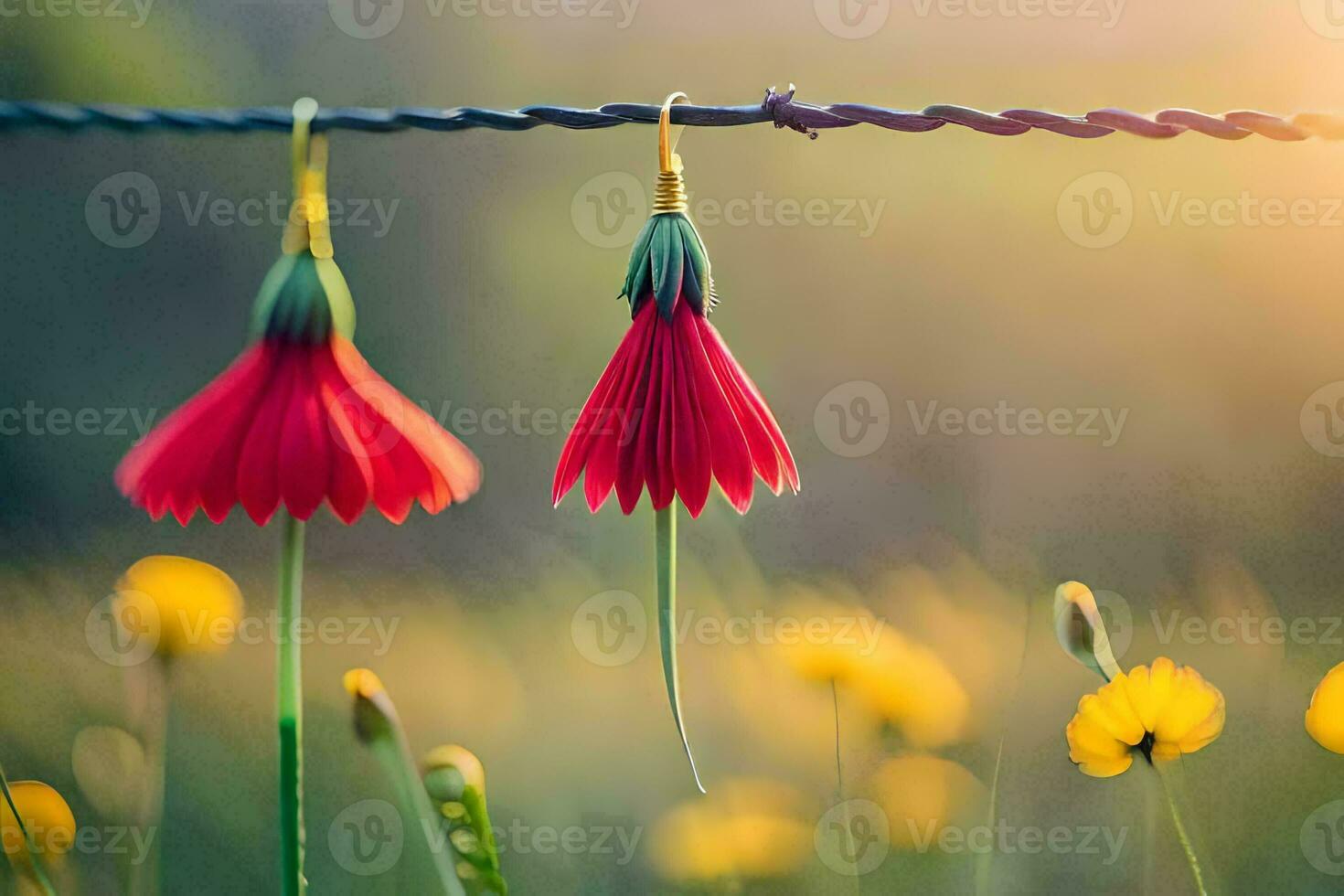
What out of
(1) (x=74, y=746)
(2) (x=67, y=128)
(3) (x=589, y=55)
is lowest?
(1) (x=74, y=746)

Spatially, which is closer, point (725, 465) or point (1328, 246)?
point (725, 465)

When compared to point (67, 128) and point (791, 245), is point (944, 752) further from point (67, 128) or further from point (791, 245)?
point (67, 128)

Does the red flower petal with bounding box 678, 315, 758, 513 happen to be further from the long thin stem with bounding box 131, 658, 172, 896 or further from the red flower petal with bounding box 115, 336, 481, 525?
the long thin stem with bounding box 131, 658, 172, 896

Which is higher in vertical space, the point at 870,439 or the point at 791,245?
the point at 791,245

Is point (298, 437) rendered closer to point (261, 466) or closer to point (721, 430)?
point (261, 466)

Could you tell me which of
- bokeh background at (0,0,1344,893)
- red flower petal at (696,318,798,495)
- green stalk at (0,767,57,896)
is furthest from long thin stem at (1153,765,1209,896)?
green stalk at (0,767,57,896)

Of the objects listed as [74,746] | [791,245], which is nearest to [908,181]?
[791,245]

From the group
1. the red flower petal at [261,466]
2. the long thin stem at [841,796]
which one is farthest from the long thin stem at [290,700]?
the long thin stem at [841,796]
